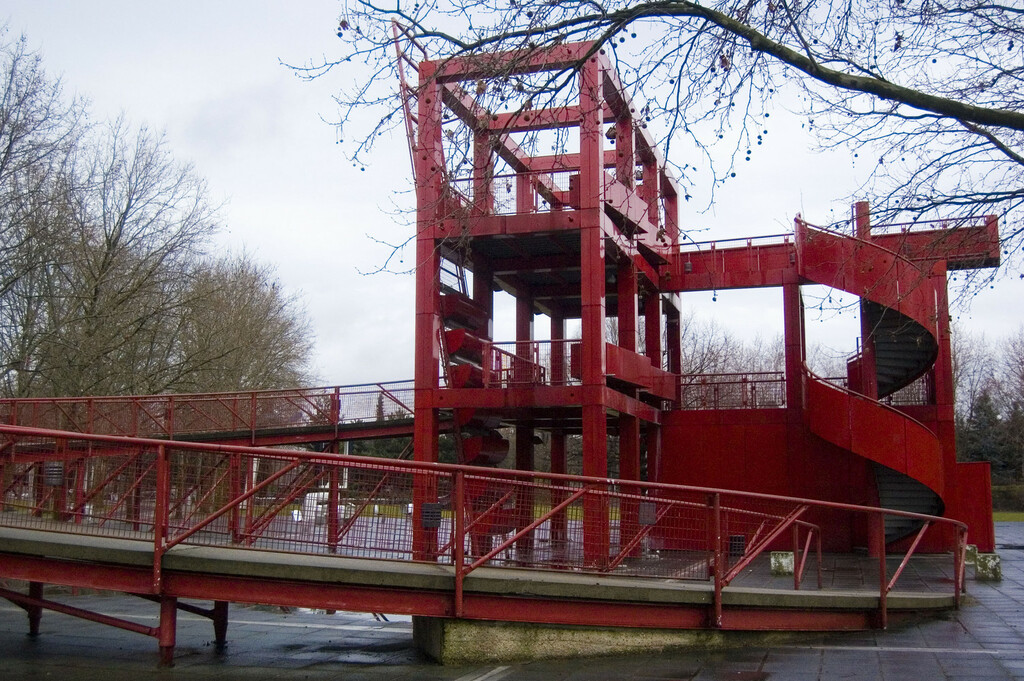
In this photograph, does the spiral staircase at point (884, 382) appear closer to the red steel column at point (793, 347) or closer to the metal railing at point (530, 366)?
the red steel column at point (793, 347)

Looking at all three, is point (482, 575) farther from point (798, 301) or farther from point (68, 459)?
point (798, 301)

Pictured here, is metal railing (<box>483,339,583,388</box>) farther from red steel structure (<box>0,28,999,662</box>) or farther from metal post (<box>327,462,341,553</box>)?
metal post (<box>327,462,341,553</box>)

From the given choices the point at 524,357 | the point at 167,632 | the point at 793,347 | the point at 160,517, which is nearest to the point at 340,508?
the point at 160,517

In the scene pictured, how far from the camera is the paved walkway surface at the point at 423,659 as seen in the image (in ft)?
28.1

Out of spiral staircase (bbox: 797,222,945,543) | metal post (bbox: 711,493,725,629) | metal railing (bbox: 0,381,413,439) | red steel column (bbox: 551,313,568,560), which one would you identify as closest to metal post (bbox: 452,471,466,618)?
red steel column (bbox: 551,313,568,560)

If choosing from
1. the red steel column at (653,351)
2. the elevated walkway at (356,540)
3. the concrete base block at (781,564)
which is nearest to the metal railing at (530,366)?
the red steel column at (653,351)

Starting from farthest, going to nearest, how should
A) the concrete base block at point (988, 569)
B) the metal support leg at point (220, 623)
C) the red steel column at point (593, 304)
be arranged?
the red steel column at point (593, 304)
the concrete base block at point (988, 569)
the metal support leg at point (220, 623)

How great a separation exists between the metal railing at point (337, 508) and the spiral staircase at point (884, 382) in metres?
11.2

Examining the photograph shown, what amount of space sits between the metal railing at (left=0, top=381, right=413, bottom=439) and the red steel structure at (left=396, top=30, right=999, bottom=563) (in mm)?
3200

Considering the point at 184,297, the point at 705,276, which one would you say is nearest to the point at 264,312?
the point at 184,297

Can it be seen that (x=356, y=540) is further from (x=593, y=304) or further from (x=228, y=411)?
(x=228, y=411)

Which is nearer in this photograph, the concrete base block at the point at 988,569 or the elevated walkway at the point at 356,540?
the elevated walkway at the point at 356,540

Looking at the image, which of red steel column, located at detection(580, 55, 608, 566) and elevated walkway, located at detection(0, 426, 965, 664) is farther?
red steel column, located at detection(580, 55, 608, 566)

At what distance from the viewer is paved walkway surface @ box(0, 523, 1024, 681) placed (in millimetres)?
8562
